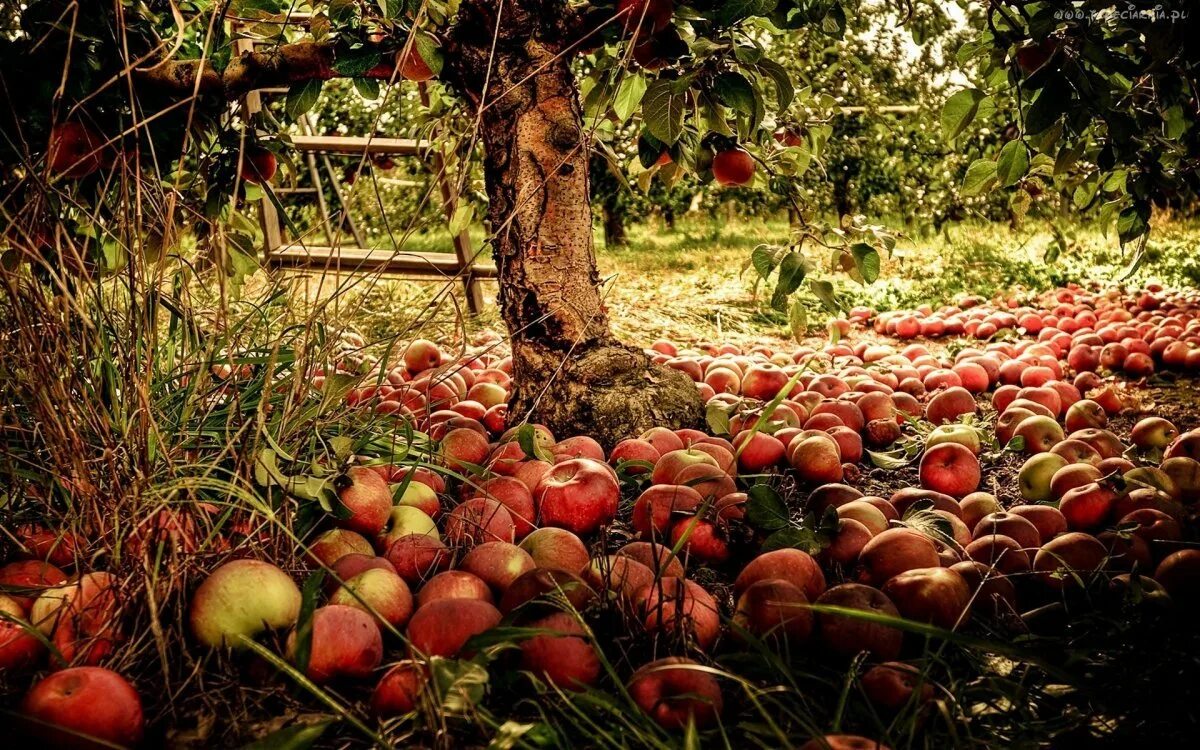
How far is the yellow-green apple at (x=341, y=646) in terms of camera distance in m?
1.20

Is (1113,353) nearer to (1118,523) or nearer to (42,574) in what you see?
(1118,523)

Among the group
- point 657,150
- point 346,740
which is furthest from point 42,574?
point 657,150

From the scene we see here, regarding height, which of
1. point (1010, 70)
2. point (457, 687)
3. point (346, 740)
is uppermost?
point (1010, 70)

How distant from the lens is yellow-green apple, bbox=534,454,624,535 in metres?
1.79

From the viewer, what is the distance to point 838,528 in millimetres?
1678

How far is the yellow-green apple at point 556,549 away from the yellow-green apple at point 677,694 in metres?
0.44

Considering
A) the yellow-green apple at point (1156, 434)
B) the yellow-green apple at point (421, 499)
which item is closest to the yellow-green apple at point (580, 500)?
the yellow-green apple at point (421, 499)

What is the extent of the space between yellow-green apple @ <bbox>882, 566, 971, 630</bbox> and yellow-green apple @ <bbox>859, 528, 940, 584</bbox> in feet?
0.25

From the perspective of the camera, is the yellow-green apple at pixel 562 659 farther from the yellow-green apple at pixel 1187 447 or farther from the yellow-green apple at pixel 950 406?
the yellow-green apple at pixel 950 406

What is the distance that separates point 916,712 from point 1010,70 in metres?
1.67

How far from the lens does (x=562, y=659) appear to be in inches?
47.1

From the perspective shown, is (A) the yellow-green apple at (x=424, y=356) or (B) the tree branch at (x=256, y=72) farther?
(A) the yellow-green apple at (x=424, y=356)

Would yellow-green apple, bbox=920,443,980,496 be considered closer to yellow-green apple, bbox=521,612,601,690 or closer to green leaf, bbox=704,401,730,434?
green leaf, bbox=704,401,730,434

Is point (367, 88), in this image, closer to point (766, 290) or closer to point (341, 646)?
point (341, 646)
